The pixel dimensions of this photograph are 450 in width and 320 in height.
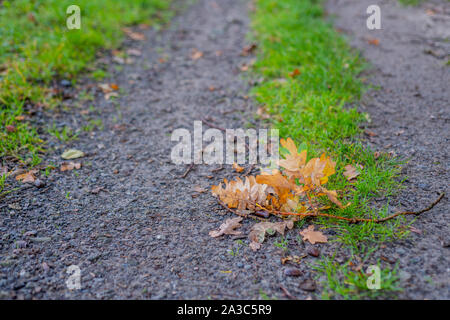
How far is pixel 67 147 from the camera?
9.23 feet

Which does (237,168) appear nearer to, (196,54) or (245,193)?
(245,193)

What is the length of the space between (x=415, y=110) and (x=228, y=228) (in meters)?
1.99

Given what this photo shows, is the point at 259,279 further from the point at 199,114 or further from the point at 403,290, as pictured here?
the point at 199,114

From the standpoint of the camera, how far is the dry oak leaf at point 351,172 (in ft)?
7.38

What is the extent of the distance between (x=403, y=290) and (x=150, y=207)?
4.92 ft

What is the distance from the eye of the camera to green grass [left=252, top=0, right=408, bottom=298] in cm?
200

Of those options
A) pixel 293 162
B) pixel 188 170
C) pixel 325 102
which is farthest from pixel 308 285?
pixel 325 102

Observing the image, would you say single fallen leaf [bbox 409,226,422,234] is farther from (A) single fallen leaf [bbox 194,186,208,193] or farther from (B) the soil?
(A) single fallen leaf [bbox 194,186,208,193]

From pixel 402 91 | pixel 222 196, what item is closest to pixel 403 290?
pixel 222 196

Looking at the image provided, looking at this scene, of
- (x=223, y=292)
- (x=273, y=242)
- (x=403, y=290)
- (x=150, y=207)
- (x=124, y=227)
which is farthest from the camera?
(x=150, y=207)

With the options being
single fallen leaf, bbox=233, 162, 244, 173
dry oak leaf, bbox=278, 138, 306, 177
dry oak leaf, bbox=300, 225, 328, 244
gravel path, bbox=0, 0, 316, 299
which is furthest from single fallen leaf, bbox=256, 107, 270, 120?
dry oak leaf, bbox=300, 225, 328, 244

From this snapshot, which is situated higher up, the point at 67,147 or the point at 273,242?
the point at 67,147

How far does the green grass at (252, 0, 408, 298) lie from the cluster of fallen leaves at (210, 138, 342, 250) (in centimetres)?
13

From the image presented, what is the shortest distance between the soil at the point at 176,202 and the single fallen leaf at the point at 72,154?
5 cm
